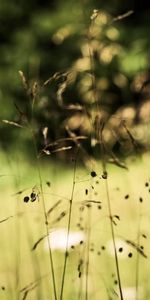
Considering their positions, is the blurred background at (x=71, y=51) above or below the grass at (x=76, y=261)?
above

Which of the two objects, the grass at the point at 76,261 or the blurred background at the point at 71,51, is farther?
the blurred background at the point at 71,51

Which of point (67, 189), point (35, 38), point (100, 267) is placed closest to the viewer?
point (100, 267)

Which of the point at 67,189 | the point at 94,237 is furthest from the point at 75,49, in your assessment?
the point at 94,237

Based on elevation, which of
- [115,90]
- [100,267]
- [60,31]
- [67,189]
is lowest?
[100,267]

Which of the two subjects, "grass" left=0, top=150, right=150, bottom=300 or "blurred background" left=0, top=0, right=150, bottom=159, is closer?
"grass" left=0, top=150, right=150, bottom=300

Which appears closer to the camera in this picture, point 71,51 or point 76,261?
point 76,261

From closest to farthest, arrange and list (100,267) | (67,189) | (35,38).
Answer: (100,267), (67,189), (35,38)

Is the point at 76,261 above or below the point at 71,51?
below

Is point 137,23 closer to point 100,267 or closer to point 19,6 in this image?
point 19,6

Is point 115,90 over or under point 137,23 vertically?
under

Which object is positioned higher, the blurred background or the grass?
the blurred background

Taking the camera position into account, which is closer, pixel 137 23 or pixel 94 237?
pixel 94 237
